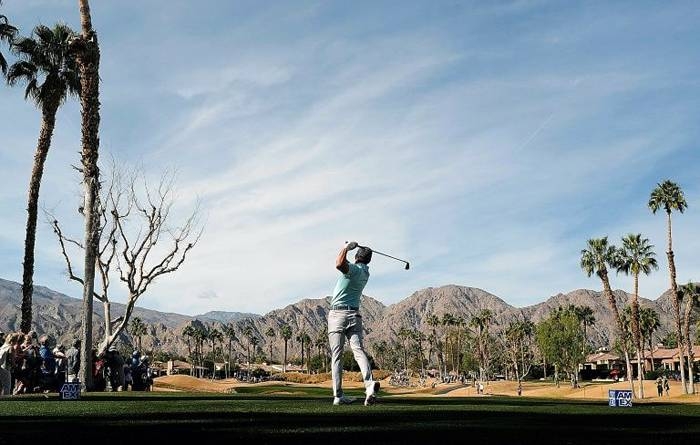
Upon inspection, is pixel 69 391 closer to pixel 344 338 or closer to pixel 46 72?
pixel 344 338

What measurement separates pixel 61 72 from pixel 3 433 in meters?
30.6

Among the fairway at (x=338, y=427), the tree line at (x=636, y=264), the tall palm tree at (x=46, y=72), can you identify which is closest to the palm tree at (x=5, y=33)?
the tall palm tree at (x=46, y=72)

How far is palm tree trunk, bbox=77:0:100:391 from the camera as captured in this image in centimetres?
2520

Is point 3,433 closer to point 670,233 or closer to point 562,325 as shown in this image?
point 670,233

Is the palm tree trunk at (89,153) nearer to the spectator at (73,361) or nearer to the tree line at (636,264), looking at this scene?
the spectator at (73,361)

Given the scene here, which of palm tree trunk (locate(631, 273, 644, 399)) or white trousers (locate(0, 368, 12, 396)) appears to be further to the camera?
palm tree trunk (locate(631, 273, 644, 399))

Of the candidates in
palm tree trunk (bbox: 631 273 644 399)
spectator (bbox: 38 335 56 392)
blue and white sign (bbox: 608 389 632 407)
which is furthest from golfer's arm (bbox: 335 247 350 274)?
palm tree trunk (bbox: 631 273 644 399)

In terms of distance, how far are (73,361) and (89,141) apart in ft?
26.1

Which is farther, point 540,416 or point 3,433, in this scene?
point 540,416

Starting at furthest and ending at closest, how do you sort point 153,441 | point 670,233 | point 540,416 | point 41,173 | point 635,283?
point 635,283 < point 670,233 < point 41,173 < point 540,416 < point 153,441

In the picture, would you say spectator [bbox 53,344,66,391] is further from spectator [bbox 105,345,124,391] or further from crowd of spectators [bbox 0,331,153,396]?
spectator [bbox 105,345,124,391]

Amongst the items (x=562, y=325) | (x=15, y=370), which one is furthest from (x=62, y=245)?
(x=562, y=325)

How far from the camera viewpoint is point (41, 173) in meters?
34.0

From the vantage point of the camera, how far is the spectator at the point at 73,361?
2480 cm
